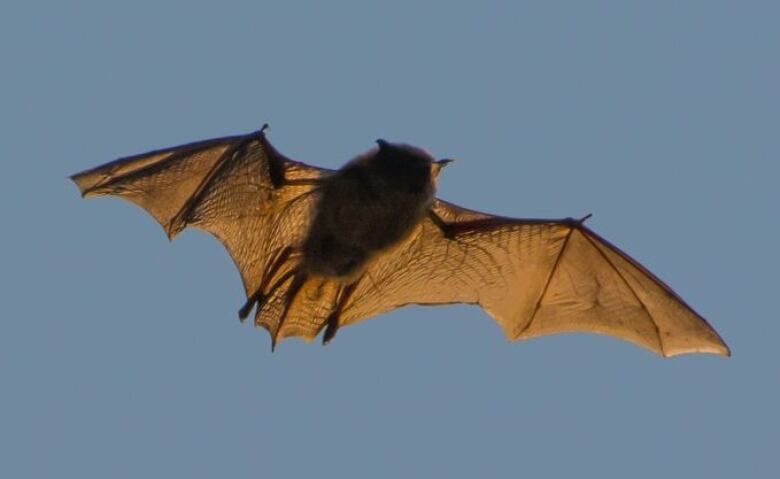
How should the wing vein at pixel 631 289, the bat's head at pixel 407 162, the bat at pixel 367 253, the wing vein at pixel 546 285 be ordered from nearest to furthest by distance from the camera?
the bat's head at pixel 407 162 < the bat at pixel 367 253 < the wing vein at pixel 631 289 < the wing vein at pixel 546 285

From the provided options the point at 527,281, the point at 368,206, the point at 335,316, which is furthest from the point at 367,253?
the point at 527,281

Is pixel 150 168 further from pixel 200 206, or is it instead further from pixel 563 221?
pixel 563 221

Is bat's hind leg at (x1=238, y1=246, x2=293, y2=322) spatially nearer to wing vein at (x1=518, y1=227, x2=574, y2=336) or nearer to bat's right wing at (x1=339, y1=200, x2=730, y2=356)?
bat's right wing at (x1=339, y1=200, x2=730, y2=356)

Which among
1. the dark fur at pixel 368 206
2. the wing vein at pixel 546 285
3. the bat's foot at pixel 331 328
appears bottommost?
the bat's foot at pixel 331 328

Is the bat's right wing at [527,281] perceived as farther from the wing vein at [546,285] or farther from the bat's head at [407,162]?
the bat's head at [407,162]

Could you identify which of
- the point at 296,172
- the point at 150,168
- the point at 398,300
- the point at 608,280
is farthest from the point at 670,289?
the point at 150,168

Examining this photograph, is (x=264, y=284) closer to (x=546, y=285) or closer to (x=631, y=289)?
(x=546, y=285)

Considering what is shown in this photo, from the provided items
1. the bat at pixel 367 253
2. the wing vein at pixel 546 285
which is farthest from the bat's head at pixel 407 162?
the wing vein at pixel 546 285

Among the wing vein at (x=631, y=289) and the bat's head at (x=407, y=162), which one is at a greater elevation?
the bat's head at (x=407, y=162)
